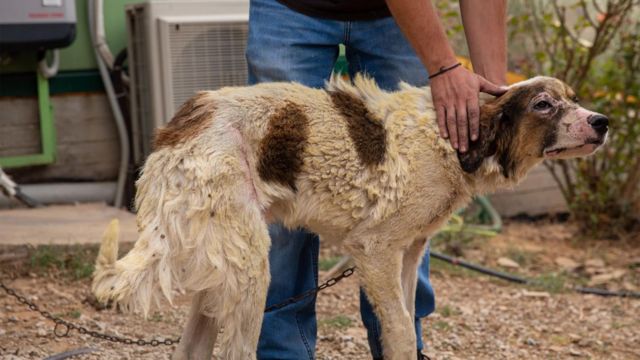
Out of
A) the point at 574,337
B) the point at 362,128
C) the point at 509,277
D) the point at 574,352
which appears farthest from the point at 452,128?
the point at 509,277

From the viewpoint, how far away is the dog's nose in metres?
3.46

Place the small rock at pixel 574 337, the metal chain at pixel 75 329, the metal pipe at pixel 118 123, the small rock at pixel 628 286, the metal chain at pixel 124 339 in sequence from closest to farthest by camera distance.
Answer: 1. the metal chain at pixel 124 339
2. the metal chain at pixel 75 329
3. the small rock at pixel 574 337
4. the small rock at pixel 628 286
5. the metal pipe at pixel 118 123

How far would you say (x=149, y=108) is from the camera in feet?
22.6

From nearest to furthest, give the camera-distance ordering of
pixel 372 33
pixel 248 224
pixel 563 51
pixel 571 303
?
pixel 248 224
pixel 372 33
pixel 571 303
pixel 563 51

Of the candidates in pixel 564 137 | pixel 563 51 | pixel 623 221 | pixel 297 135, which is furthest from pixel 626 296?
pixel 297 135

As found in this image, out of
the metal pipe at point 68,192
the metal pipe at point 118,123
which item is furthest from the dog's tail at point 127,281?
the metal pipe at point 118,123

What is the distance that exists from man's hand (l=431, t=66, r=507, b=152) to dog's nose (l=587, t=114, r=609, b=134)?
33 centimetres

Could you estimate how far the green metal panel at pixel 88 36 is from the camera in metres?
7.10

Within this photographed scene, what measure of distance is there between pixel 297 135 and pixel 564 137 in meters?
0.93

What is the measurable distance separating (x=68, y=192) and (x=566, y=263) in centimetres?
355

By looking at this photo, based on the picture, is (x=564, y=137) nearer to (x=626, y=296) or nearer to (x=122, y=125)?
(x=626, y=296)

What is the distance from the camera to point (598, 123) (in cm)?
346

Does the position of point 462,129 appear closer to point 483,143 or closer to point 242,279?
point 483,143

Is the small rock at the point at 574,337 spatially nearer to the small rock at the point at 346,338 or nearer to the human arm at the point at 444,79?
the small rock at the point at 346,338
